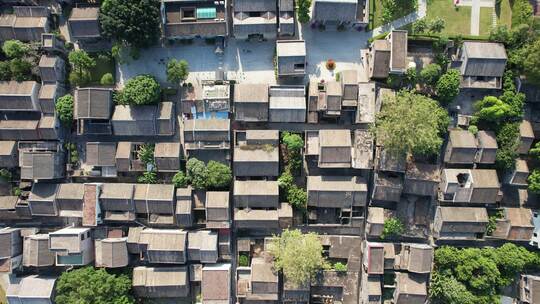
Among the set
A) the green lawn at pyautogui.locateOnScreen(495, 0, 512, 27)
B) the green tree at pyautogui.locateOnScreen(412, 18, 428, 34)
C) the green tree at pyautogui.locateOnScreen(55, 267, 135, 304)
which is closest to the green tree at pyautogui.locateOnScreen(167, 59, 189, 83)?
the green tree at pyautogui.locateOnScreen(55, 267, 135, 304)

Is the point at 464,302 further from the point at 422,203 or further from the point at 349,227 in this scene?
the point at 349,227

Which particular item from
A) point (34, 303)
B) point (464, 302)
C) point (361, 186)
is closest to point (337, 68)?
point (361, 186)

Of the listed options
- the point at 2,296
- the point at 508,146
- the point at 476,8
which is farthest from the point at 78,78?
the point at 508,146

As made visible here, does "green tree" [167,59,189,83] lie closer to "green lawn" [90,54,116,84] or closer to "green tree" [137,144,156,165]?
"green lawn" [90,54,116,84]

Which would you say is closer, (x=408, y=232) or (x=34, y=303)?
(x=34, y=303)

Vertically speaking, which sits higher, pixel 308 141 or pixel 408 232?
pixel 308 141
